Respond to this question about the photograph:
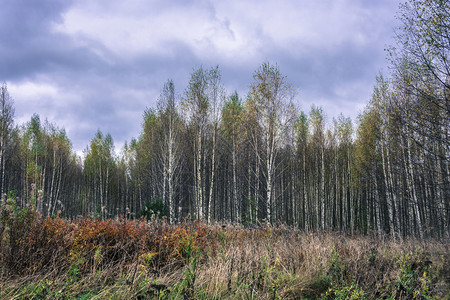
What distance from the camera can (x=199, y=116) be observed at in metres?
17.3

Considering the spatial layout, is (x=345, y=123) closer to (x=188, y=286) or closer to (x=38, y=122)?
(x=188, y=286)

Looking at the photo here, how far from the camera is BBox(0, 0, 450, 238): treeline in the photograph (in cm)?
970

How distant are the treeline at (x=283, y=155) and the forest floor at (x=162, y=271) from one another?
3425 mm

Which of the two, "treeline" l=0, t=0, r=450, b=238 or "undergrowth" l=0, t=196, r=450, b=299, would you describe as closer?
"undergrowth" l=0, t=196, r=450, b=299

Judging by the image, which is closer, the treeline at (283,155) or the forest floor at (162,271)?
the forest floor at (162,271)

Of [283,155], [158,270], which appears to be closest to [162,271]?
[158,270]

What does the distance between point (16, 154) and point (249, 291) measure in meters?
30.9

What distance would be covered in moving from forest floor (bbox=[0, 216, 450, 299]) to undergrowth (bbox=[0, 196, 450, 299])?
0.01 meters

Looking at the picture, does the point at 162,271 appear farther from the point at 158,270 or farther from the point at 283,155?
the point at 283,155

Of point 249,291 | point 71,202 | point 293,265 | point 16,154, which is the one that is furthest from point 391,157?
point 71,202

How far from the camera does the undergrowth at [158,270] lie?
371cm

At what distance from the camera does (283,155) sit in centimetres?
2123

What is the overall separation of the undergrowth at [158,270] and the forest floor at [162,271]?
0.04ft

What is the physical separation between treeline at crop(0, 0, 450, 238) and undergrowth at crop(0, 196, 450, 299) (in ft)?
11.3
